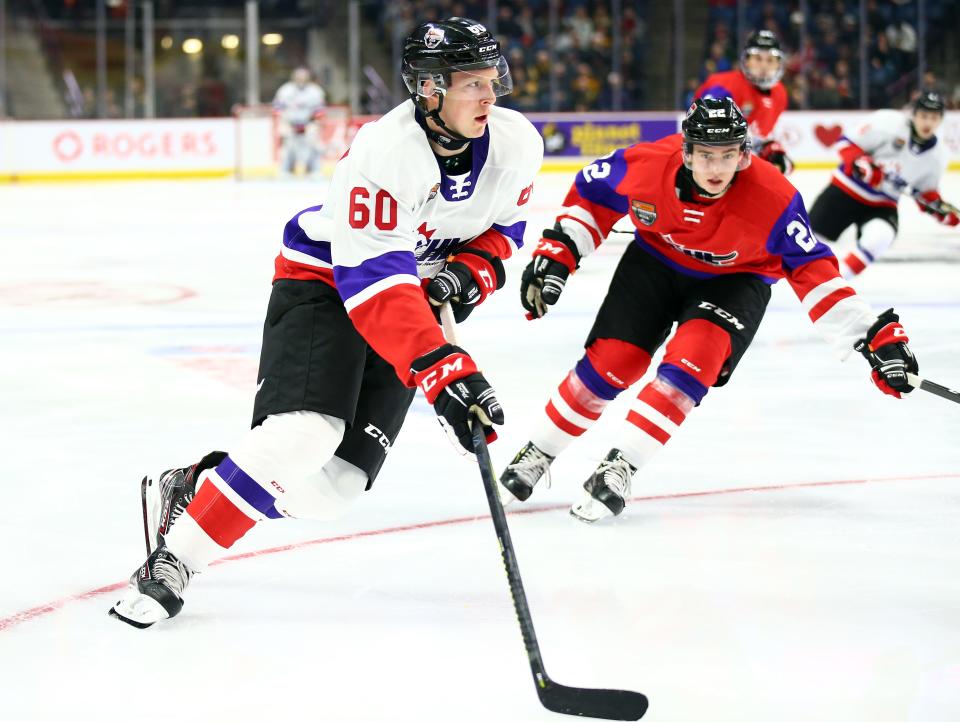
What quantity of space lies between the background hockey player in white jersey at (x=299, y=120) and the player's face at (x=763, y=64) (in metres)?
7.53

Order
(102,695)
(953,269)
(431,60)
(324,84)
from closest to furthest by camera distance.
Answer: (102,695) < (431,60) < (953,269) < (324,84)

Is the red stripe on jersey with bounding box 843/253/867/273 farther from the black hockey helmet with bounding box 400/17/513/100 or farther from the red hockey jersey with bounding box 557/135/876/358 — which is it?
the black hockey helmet with bounding box 400/17/513/100

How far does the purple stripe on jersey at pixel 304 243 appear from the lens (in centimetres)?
243

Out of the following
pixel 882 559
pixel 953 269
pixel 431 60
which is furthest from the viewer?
pixel 953 269

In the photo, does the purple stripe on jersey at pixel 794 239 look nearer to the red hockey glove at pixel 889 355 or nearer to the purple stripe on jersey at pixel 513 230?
the red hockey glove at pixel 889 355

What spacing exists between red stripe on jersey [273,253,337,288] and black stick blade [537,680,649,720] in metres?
0.83

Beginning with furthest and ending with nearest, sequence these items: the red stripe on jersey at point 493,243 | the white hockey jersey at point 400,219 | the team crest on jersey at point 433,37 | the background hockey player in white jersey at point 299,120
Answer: the background hockey player in white jersey at point 299,120 < the red stripe on jersey at point 493,243 < the team crest on jersey at point 433,37 < the white hockey jersey at point 400,219

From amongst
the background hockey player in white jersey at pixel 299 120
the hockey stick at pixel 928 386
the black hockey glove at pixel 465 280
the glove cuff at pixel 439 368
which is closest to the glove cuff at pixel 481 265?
the black hockey glove at pixel 465 280

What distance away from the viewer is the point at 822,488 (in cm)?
322

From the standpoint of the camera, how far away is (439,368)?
2102 mm

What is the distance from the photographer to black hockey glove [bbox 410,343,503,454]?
2.06 meters

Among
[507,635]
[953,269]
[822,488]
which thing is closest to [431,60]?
[507,635]

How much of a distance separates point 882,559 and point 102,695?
1.51 m

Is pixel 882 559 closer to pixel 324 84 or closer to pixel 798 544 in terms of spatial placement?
pixel 798 544
